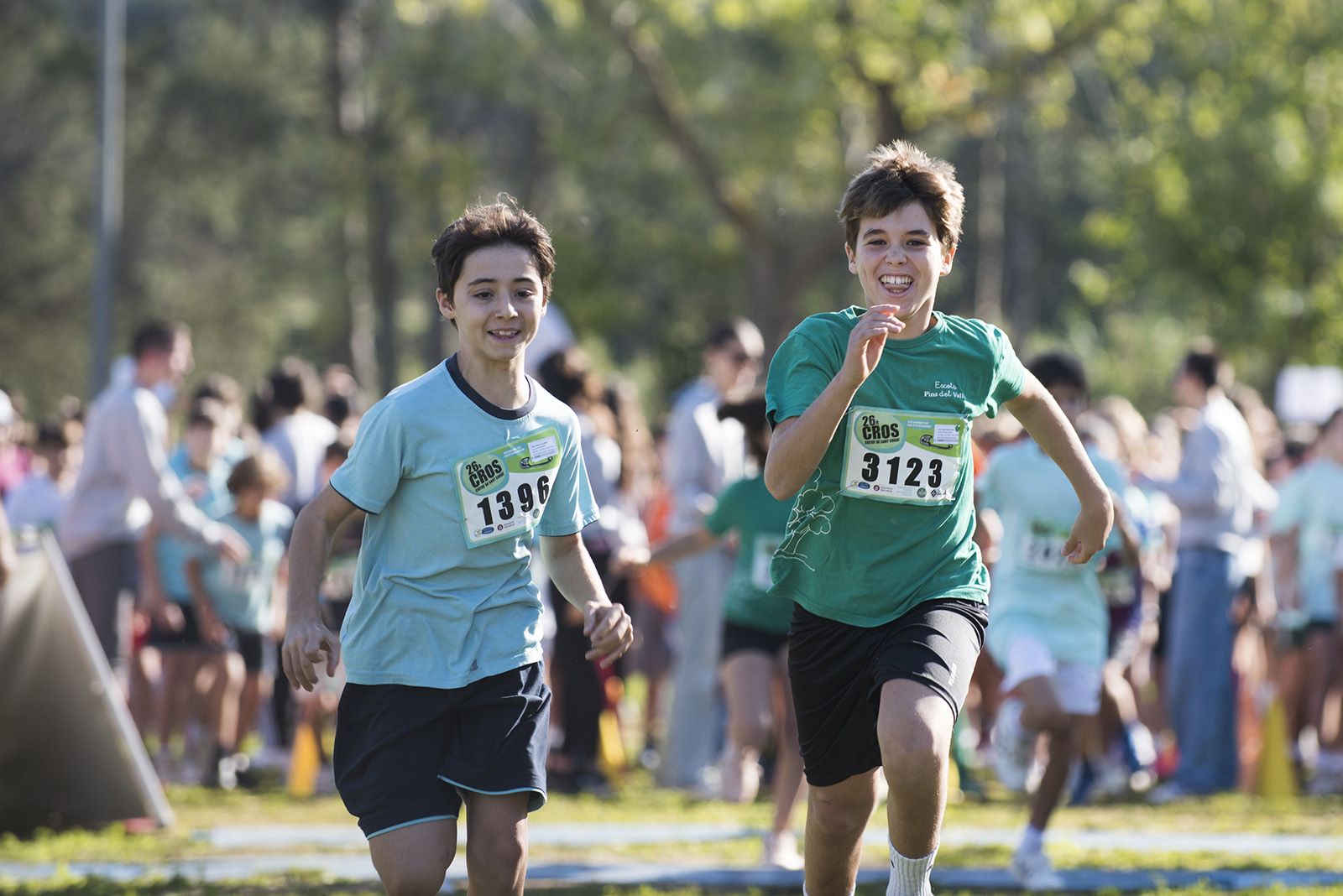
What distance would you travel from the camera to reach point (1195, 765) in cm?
1095

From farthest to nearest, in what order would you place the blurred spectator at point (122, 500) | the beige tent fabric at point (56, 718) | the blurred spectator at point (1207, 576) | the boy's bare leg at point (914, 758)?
1. the blurred spectator at point (1207, 576)
2. the blurred spectator at point (122, 500)
3. the beige tent fabric at point (56, 718)
4. the boy's bare leg at point (914, 758)

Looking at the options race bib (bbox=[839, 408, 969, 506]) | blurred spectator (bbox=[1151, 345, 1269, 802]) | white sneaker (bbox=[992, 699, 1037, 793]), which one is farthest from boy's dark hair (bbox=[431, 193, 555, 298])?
blurred spectator (bbox=[1151, 345, 1269, 802])

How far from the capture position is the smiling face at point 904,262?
15.5ft

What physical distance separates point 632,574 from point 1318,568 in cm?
437

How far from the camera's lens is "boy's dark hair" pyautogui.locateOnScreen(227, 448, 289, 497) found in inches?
411

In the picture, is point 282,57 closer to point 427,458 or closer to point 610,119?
point 610,119

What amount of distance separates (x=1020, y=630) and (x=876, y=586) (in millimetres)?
2982

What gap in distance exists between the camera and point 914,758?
14.7 feet

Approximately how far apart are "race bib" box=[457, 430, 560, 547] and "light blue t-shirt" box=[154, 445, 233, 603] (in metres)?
6.31

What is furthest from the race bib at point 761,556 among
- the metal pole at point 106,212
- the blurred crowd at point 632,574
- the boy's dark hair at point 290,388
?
the metal pole at point 106,212

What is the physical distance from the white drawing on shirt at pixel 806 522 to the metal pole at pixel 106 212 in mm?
10292

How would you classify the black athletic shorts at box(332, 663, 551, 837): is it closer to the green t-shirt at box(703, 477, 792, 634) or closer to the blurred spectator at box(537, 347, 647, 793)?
the green t-shirt at box(703, 477, 792, 634)

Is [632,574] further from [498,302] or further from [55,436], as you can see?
[498,302]

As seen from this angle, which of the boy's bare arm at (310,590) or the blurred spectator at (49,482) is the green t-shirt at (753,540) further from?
the blurred spectator at (49,482)
